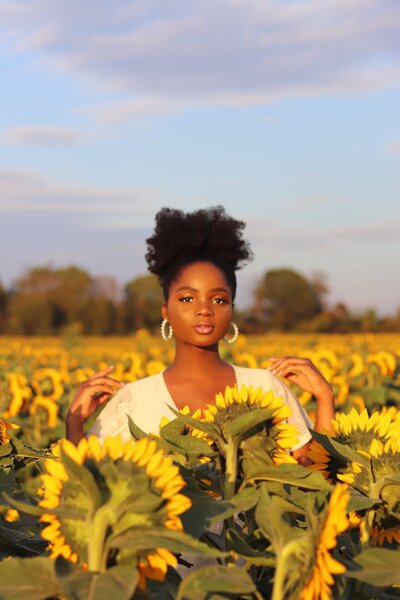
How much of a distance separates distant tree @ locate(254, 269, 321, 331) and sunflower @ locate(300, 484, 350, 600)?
57734mm

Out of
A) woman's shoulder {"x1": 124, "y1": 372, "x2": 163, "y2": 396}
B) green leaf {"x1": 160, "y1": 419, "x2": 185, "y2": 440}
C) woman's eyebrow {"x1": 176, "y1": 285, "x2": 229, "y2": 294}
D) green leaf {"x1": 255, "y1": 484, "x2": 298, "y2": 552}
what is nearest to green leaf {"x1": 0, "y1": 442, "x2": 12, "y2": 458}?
green leaf {"x1": 160, "y1": 419, "x2": 185, "y2": 440}

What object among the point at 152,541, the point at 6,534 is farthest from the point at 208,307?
the point at 152,541

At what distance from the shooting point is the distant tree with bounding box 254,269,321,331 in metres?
59.7

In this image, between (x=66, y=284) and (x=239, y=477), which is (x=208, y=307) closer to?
(x=239, y=477)

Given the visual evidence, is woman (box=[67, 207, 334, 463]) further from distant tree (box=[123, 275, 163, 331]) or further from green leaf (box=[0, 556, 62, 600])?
distant tree (box=[123, 275, 163, 331])

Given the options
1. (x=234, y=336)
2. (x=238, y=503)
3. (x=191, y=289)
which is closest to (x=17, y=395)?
(x=234, y=336)

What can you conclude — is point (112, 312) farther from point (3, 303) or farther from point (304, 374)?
point (304, 374)

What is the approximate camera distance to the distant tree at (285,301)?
2350 inches

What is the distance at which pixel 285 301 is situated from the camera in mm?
63406

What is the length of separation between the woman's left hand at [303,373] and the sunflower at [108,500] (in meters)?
2.73

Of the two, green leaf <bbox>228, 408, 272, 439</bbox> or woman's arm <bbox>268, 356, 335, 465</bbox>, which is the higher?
green leaf <bbox>228, 408, 272, 439</bbox>

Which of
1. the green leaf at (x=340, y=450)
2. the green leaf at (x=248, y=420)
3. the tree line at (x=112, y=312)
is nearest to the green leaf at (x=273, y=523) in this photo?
the green leaf at (x=248, y=420)

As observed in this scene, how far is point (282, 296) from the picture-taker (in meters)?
64.0

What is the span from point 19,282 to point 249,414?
59.2 metres
